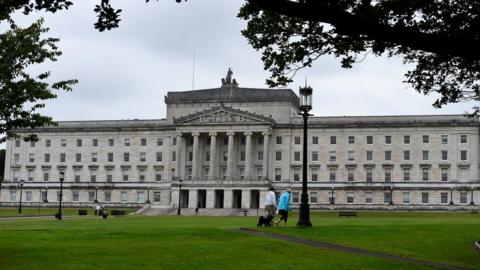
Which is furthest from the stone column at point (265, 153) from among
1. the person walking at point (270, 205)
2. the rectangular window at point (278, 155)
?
the person walking at point (270, 205)

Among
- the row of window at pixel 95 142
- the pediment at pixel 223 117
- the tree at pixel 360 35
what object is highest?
the pediment at pixel 223 117

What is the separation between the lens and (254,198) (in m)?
117

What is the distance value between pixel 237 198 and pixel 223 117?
551 inches

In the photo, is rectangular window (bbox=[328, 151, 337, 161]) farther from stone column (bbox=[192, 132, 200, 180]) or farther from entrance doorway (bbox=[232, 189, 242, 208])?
stone column (bbox=[192, 132, 200, 180])

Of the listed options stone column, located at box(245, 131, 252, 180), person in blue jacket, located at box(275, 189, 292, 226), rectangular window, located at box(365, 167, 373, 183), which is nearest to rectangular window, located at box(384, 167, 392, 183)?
rectangular window, located at box(365, 167, 373, 183)

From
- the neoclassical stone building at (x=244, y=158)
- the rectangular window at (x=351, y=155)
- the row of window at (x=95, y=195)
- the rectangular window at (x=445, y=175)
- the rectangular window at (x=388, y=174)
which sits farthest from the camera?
the row of window at (x=95, y=195)

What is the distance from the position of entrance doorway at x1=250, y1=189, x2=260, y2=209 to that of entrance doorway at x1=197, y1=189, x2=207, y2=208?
8.16 metres

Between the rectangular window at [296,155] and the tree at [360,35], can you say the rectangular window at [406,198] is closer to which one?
the rectangular window at [296,155]

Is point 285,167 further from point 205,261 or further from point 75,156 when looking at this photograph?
point 205,261

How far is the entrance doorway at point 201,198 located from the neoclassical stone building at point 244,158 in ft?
0.06

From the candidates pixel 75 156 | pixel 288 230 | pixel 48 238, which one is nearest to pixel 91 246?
pixel 48 238

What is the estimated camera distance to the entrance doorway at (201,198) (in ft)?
388

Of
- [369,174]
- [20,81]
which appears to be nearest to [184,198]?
[369,174]

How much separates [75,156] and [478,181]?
70570mm
